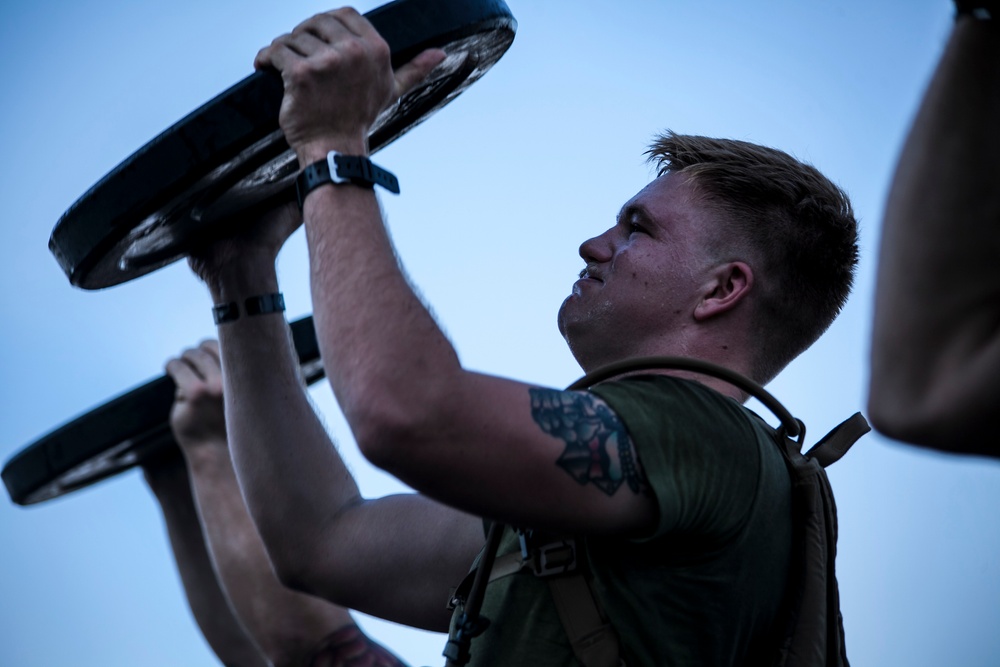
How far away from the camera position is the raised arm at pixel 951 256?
4.39ft

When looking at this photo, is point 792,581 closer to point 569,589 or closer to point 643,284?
point 569,589

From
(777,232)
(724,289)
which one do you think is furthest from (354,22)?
(777,232)

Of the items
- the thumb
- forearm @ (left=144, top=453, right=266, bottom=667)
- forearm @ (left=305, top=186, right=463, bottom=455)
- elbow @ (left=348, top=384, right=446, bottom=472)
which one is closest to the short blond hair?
the thumb

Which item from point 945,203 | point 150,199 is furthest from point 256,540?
point 945,203

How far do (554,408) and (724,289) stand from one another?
0.95 m

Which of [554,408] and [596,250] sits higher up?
[596,250]

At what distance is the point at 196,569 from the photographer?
17.6 ft

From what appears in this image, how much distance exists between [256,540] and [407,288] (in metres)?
2.25

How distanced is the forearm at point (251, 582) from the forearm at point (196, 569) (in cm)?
117

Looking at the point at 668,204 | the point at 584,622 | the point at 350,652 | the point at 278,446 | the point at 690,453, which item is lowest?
the point at 350,652

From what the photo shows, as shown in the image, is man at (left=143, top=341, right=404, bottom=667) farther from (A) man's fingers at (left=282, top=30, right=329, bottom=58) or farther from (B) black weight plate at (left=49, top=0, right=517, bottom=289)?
(A) man's fingers at (left=282, top=30, right=329, bottom=58)

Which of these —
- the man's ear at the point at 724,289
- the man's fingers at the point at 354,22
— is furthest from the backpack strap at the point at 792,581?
the man's fingers at the point at 354,22

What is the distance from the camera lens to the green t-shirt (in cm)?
213

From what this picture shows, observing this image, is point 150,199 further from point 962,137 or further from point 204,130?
point 962,137
